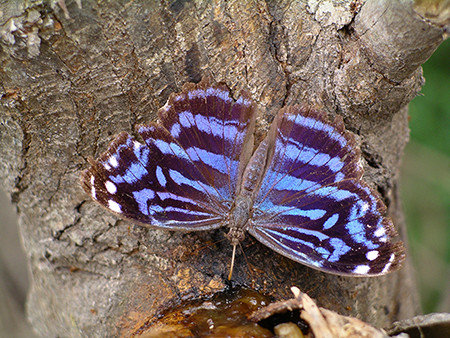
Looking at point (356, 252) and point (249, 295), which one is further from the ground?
point (356, 252)

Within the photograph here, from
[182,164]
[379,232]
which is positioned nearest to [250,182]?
[182,164]

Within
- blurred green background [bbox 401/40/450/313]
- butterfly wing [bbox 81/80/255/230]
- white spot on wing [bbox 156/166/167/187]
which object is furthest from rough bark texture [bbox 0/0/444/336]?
blurred green background [bbox 401/40/450/313]

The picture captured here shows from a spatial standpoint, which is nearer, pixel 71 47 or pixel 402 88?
pixel 71 47

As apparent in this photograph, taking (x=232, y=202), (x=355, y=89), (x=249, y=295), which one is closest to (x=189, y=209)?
(x=232, y=202)

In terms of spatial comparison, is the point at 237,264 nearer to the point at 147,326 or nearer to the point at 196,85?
the point at 147,326

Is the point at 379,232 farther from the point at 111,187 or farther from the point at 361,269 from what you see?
the point at 111,187

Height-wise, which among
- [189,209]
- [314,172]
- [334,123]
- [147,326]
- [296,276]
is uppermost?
[334,123]

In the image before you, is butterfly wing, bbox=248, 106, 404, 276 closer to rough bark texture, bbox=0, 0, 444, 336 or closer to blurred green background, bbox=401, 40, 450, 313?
Result: rough bark texture, bbox=0, 0, 444, 336
